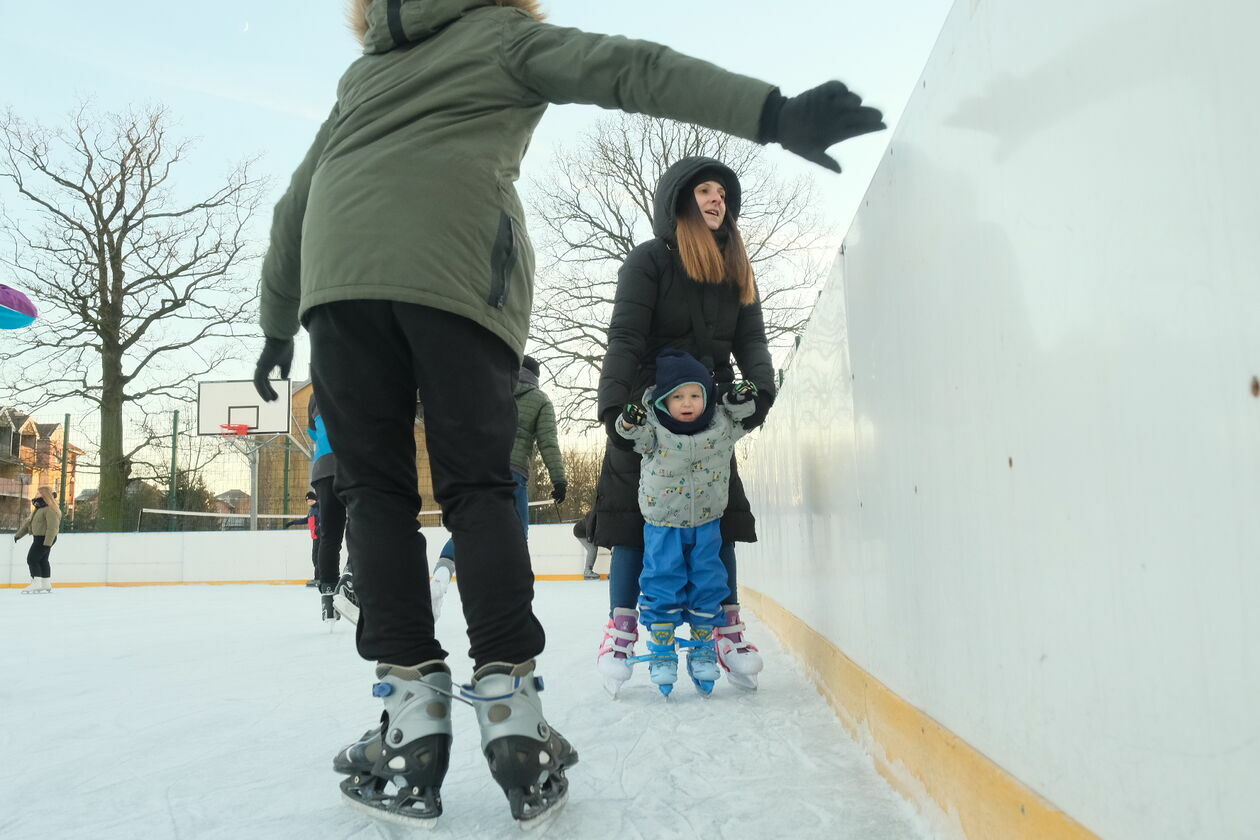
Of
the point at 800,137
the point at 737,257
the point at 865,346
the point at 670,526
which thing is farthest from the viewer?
the point at 737,257

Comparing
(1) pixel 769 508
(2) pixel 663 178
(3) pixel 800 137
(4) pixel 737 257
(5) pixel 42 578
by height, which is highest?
(2) pixel 663 178

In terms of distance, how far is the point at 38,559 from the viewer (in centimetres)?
895

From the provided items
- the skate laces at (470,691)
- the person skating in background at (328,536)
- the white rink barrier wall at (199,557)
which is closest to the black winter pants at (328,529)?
the person skating in background at (328,536)

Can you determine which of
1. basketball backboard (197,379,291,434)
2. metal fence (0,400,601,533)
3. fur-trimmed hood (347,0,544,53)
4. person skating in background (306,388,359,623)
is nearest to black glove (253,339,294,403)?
fur-trimmed hood (347,0,544,53)

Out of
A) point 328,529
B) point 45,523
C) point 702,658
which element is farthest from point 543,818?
point 45,523

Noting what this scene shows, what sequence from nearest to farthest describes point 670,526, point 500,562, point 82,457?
point 500,562 < point 670,526 < point 82,457

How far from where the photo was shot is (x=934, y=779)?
1.12 meters

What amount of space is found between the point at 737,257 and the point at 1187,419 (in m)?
1.84

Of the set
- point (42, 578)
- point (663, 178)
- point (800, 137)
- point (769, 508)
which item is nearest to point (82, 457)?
point (42, 578)

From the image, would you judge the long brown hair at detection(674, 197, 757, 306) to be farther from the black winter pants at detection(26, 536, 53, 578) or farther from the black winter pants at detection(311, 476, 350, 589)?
the black winter pants at detection(26, 536, 53, 578)

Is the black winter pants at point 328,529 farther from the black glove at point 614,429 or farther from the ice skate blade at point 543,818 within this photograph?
the ice skate blade at point 543,818

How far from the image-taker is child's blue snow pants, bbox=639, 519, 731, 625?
→ 2197mm

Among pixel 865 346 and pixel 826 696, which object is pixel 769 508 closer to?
pixel 826 696

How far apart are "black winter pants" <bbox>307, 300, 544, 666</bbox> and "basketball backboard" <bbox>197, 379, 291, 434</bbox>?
50.1 ft
